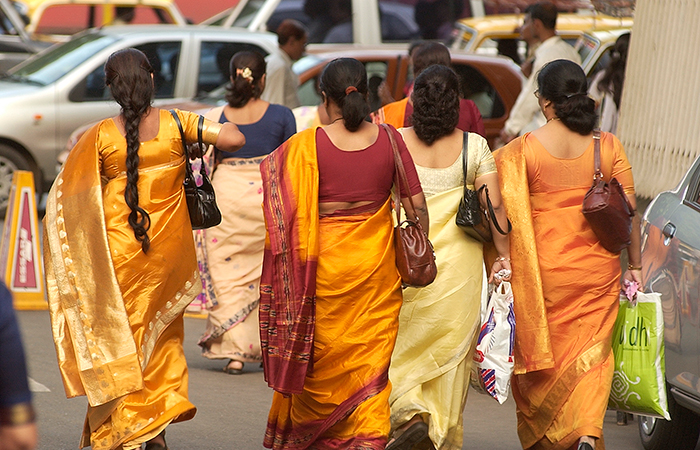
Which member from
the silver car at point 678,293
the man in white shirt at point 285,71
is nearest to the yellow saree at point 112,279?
the silver car at point 678,293

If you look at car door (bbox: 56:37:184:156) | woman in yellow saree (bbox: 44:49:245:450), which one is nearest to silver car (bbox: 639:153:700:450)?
woman in yellow saree (bbox: 44:49:245:450)

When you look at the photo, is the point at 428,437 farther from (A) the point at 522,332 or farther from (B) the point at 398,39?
(B) the point at 398,39

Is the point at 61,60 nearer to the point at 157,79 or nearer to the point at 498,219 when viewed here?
the point at 157,79

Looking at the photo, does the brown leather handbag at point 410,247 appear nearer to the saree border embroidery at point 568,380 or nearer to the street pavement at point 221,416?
the saree border embroidery at point 568,380

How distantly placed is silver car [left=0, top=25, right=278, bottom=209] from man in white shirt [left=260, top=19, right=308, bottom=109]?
180cm

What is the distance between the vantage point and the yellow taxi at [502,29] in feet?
43.6

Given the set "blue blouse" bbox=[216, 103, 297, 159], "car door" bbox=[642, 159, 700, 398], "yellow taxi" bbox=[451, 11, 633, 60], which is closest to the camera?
"car door" bbox=[642, 159, 700, 398]

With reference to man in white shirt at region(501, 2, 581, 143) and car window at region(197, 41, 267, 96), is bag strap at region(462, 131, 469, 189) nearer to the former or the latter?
man in white shirt at region(501, 2, 581, 143)

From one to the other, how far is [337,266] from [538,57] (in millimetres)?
4763

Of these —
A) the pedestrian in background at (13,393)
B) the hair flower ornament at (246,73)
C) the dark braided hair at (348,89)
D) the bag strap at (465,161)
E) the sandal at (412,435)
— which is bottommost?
the sandal at (412,435)

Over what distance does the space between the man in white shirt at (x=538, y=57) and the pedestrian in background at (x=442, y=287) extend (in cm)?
395

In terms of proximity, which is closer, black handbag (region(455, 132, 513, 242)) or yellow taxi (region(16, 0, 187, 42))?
black handbag (region(455, 132, 513, 242))

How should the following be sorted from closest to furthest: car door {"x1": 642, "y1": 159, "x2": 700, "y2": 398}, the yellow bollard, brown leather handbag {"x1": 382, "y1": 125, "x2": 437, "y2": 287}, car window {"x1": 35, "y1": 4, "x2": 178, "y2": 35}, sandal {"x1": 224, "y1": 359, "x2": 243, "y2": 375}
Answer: brown leather handbag {"x1": 382, "y1": 125, "x2": 437, "y2": 287}
car door {"x1": 642, "y1": 159, "x2": 700, "y2": 398}
sandal {"x1": 224, "y1": 359, "x2": 243, "y2": 375}
the yellow bollard
car window {"x1": 35, "y1": 4, "x2": 178, "y2": 35}

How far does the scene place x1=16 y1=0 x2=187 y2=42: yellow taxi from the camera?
1741cm
